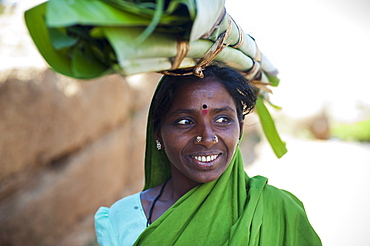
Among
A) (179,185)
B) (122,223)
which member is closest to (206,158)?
(179,185)

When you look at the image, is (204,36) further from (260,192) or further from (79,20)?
(260,192)

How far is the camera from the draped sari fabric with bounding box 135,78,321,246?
1.75 metres

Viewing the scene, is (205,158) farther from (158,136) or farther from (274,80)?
(274,80)

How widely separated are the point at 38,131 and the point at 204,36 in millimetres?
3295

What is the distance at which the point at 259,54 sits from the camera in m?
1.89

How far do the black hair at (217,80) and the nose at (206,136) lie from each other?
219 mm

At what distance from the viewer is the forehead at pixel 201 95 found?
173 cm

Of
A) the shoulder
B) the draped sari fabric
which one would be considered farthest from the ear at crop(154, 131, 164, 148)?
the shoulder

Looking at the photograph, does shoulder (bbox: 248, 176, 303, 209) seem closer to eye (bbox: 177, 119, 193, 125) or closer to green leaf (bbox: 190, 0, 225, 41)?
eye (bbox: 177, 119, 193, 125)

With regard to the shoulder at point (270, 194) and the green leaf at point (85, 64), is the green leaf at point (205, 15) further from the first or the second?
the shoulder at point (270, 194)

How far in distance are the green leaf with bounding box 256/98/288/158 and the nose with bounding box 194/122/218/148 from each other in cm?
63

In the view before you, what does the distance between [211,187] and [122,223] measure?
51 centimetres

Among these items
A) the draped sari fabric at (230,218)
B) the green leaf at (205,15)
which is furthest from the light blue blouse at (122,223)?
the green leaf at (205,15)

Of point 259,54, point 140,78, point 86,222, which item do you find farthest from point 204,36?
point 140,78
